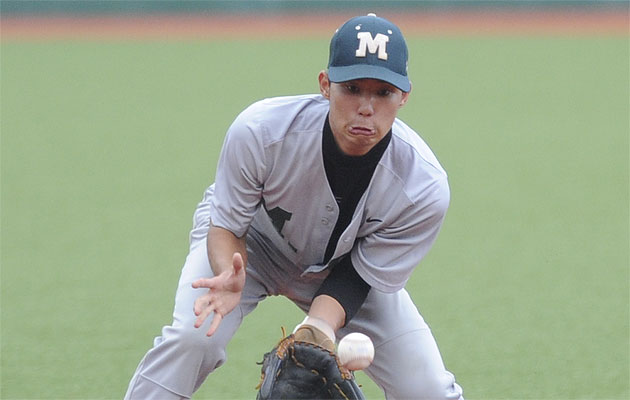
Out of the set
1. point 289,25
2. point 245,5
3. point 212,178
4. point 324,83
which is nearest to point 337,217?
point 324,83

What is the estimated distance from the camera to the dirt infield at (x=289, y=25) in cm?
2005

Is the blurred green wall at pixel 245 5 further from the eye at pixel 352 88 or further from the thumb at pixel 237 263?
the thumb at pixel 237 263

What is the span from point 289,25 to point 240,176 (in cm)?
1828

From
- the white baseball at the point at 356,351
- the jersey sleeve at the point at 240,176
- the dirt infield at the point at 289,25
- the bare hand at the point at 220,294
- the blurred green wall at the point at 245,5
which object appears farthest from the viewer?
the blurred green wall at the point at 245,5

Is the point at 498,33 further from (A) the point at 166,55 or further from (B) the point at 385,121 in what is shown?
(B) the point at 385,121

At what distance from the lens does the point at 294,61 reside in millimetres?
16594

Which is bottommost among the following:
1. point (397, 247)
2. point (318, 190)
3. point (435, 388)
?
point (435, 388)

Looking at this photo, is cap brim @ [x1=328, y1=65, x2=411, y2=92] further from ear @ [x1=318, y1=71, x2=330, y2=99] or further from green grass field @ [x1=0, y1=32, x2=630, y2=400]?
green grass field @ [x1=0, y1=32, x2=630, y2=400]

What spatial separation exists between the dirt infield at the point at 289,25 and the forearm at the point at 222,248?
1669cm

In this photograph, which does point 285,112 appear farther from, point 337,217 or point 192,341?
point 192,341

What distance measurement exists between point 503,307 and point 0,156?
19.4 ft

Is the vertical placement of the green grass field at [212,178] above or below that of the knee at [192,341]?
below

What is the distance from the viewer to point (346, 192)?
11.5ft

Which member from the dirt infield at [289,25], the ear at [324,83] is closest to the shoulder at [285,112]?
the ear at [324,83]
